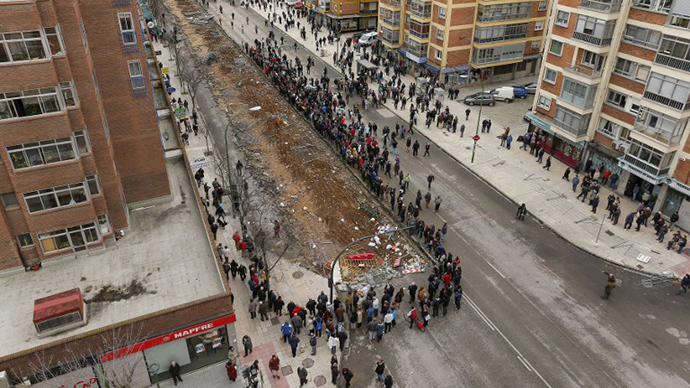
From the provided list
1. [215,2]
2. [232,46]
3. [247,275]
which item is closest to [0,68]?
[247,275]

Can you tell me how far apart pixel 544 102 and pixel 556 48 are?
14.6ft

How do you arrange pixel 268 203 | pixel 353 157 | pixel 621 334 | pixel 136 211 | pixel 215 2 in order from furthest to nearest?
1. pixel 215 2
2. pixel 353 157
3. pixel 268 203
4. pixel 136 211
5. pixel 621 334

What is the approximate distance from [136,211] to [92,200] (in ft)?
14.9

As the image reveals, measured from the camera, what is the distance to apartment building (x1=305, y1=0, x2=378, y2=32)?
243ft

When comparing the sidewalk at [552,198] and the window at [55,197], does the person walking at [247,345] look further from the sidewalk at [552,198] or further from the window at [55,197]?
the sidewalk at [552,198]

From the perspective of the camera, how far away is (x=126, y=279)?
23141 mm

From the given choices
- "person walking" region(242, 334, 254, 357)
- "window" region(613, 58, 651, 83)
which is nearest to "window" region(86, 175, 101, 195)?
"person walking" region(242, 334, 254, 357)

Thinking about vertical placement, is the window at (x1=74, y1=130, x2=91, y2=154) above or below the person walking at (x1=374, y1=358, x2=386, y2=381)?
above

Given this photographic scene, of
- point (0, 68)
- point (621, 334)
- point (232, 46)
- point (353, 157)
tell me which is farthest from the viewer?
point (232, 46)

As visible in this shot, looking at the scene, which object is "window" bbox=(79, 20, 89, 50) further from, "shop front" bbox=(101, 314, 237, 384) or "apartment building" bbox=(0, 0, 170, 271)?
"shop front" bbox=(101, 314, 237, 384)

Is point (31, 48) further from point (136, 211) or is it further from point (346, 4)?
point (346, 4)

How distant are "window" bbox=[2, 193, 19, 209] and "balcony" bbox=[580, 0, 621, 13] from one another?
36268 mm

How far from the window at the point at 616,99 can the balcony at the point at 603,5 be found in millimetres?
5683

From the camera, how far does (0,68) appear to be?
1930 centimetres
